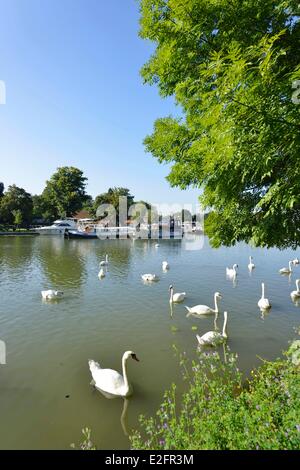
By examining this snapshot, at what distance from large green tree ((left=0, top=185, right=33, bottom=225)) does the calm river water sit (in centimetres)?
5052

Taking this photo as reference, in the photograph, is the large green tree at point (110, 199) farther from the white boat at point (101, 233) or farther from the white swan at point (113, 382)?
the white swan at point (113, 382)

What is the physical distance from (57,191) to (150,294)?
6736 centimetres

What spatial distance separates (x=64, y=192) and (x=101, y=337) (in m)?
71.4

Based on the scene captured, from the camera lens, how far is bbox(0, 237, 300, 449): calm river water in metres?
6.52

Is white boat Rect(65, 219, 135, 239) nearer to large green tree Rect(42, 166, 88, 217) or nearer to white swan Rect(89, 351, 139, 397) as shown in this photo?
large green tree Rect(42, 166, 88, 217)

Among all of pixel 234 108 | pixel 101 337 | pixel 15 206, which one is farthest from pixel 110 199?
pixel 234 108

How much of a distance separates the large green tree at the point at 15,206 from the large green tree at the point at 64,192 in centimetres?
752

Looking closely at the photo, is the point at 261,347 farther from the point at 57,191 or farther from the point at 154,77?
the point at 57,191

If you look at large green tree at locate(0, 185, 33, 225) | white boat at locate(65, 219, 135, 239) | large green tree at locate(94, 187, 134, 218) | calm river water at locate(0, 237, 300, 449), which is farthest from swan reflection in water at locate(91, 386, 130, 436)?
large green tree at locate(94, 187, 134, 218)

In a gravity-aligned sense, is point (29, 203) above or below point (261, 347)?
above

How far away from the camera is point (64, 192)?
77.2m

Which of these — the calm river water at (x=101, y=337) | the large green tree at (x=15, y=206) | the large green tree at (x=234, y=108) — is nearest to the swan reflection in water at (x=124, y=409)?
the calm river water at (x=101, y=337)
